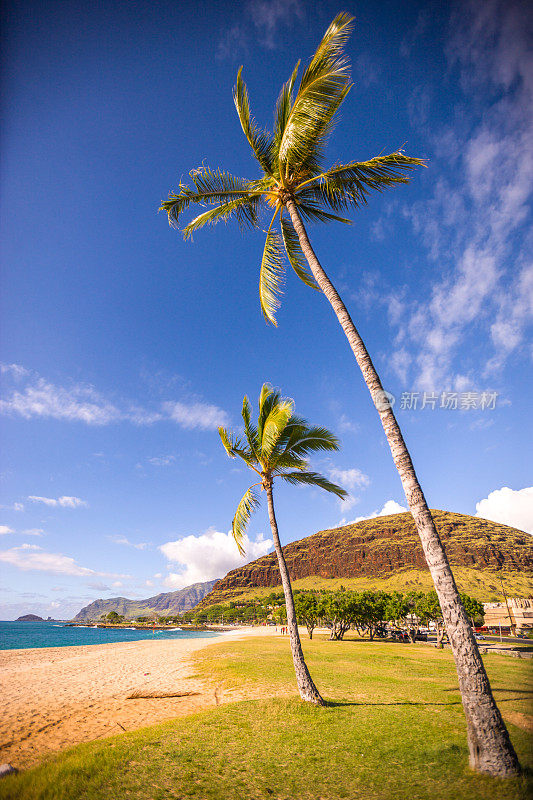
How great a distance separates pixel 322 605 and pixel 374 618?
6.71 metres

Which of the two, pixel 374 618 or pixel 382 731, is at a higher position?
pixel 382 731

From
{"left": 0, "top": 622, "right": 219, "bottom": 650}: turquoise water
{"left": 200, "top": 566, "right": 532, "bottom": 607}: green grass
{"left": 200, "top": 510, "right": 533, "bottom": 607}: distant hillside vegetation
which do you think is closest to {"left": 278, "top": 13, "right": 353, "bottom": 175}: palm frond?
{"left": 0, "top": 622, "right": 219, "bottom": 650}: turquoise water

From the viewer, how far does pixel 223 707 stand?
387 inches

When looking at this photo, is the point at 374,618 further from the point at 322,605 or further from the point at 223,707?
the point at 223,707

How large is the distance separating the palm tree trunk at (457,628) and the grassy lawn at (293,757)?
0.83 feet

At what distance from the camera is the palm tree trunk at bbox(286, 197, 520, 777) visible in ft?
15.6

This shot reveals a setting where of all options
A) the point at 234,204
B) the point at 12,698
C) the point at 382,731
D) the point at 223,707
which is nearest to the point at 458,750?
the point at 382,731

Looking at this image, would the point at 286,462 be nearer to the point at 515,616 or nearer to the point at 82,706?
the point at 82,706

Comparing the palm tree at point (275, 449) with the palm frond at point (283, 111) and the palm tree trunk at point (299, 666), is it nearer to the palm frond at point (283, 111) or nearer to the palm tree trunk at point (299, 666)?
the palm tree trunk at point (299, 666)

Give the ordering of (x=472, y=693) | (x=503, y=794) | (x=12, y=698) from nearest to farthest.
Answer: (x=503, y=794), (x=472, y=693), (x=12, y=698)

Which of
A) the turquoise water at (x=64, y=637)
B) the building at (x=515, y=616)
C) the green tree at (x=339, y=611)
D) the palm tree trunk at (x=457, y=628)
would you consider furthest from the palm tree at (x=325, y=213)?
the turquoise water at (x=64, y=637)

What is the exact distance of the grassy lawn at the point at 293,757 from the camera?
5.07 metres

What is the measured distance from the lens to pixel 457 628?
5.25 metres

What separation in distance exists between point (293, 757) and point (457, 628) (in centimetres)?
388
